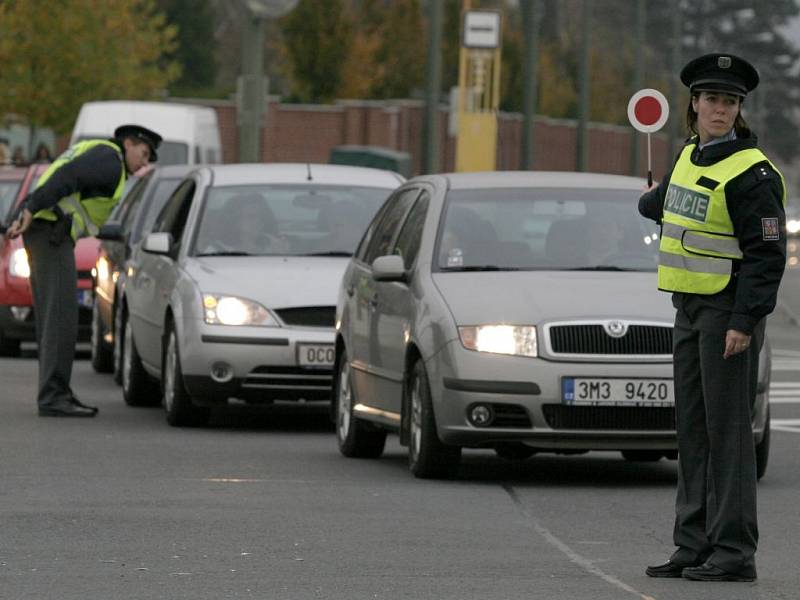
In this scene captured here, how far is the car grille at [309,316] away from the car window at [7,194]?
30.6ft

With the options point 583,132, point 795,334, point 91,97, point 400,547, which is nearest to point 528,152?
point 583,132

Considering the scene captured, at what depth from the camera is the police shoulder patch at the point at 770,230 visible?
8109mm

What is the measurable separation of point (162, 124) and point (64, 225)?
22.6 metres

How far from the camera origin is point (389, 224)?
506 inches

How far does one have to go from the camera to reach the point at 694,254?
325 inches

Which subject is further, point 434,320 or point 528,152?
point 528,152

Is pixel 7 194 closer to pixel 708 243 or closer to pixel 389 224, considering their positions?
pixel 389 224

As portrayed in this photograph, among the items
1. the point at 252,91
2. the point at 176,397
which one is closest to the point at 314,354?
the point at 176,397

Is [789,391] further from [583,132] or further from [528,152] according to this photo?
[583,132]

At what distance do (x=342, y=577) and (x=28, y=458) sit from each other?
13.9 feet

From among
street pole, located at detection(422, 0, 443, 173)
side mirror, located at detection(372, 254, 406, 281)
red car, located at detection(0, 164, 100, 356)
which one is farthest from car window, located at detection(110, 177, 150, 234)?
street pole, located at detection(422, 0, 443, 173)

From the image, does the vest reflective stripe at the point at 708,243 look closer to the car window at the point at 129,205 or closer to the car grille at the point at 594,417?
the car grille at the point at 594,417

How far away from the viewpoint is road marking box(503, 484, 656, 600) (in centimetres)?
804

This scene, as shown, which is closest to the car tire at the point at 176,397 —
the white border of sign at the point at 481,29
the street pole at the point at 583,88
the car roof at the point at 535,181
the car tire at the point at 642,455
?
the car roof at the point at 535,181
